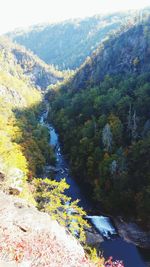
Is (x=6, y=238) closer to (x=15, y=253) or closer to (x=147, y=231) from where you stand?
(x=15, y=253)

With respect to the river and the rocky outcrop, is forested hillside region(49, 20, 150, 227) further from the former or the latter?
the rocky outcrop

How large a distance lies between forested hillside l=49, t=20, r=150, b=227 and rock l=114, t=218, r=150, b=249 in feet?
9.39

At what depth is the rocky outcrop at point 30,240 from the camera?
22.9 m

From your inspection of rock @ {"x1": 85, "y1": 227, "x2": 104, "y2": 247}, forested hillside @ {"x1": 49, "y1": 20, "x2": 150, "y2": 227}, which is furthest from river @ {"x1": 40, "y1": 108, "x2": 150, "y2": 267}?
forested hillside @ {"x1": 49, "y1": 20, "x2": 150, "y2": 227}

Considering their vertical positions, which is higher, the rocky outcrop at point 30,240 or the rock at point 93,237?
the rock at point 93,237

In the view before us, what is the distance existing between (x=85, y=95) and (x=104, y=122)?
34279mm

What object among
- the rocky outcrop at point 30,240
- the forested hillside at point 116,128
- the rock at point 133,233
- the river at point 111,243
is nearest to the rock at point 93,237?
the river at point 111,243

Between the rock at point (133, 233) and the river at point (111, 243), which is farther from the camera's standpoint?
the rock at point (133, 233)

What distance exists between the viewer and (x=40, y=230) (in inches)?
1368

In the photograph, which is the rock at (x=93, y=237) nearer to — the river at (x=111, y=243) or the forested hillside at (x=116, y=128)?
the river at (x=111, y=243)

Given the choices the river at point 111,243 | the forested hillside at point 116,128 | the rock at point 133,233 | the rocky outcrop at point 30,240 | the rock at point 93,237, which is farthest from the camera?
the forested hillside at point 116,128

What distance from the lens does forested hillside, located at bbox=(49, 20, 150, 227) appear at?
8369cm

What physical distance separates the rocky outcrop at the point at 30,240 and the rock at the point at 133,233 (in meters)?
34.4

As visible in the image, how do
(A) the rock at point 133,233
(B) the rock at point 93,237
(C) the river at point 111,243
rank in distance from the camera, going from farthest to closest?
(A) the rock at point 133,233 < (B) the rock at point 93,237 < (C) the river at point 111,243
